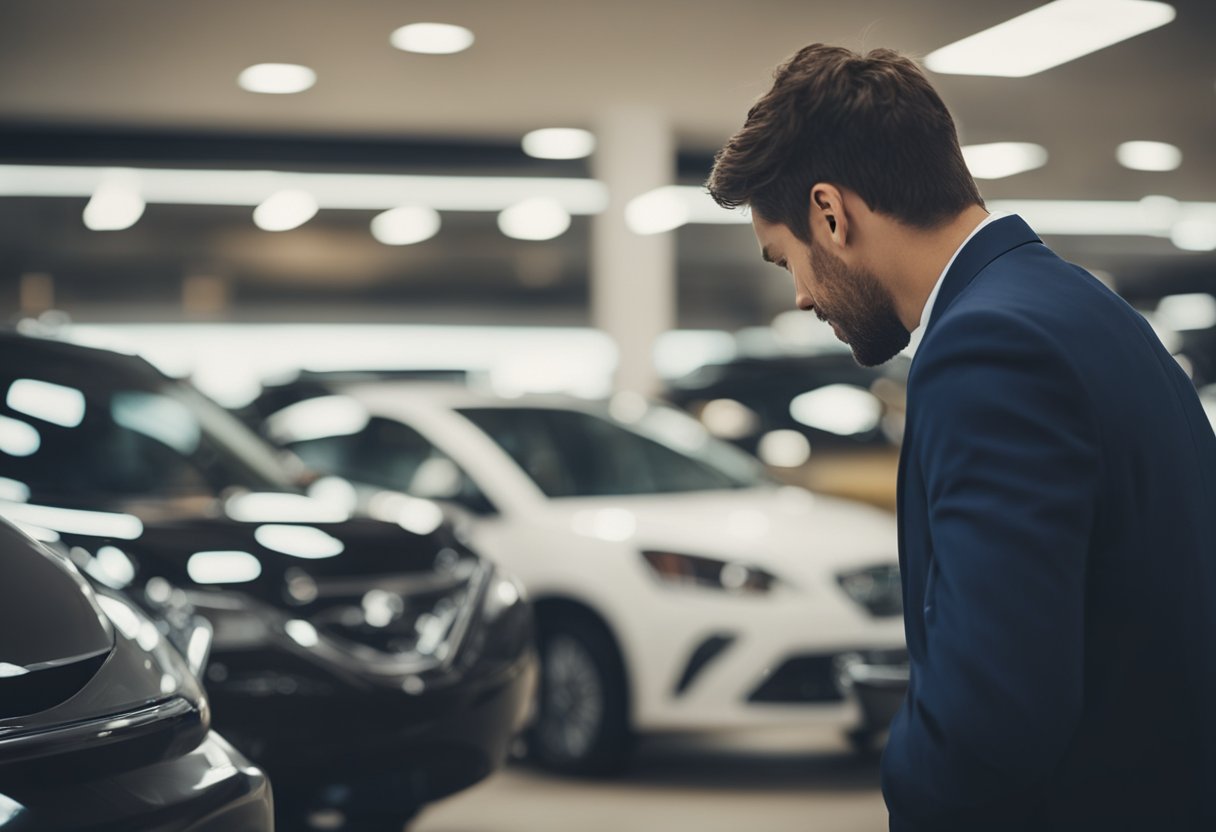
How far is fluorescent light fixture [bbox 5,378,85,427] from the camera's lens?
171 inches

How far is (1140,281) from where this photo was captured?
2733cm

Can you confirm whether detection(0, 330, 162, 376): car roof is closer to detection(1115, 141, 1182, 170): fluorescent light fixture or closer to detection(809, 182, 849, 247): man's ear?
detection(809, 182, 849, 247): man's ear

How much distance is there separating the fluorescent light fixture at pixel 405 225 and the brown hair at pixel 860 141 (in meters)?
15.6

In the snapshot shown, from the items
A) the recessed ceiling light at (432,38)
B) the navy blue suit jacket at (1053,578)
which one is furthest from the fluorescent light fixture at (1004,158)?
the navy blue suit jacket at (1053,578)

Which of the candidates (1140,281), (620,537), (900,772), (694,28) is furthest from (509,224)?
(900,772)

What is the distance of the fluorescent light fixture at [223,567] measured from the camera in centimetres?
378

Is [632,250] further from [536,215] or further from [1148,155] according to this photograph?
[1148,155]

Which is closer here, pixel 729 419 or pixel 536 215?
pixel 729 419

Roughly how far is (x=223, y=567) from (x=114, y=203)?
42.4 feet

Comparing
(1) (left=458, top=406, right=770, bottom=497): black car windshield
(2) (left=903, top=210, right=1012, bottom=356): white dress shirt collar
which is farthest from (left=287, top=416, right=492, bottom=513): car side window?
(2) (left=903, top=210, right=1012, bottom=356): white dress shirt collar

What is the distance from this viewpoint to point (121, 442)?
4.64 meters

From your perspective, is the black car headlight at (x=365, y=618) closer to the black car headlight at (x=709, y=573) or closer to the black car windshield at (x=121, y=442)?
the black car windshield at (x=121, y=442)

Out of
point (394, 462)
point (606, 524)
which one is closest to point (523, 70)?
point (394, 462)

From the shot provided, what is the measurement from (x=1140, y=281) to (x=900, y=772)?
91.1 ft
